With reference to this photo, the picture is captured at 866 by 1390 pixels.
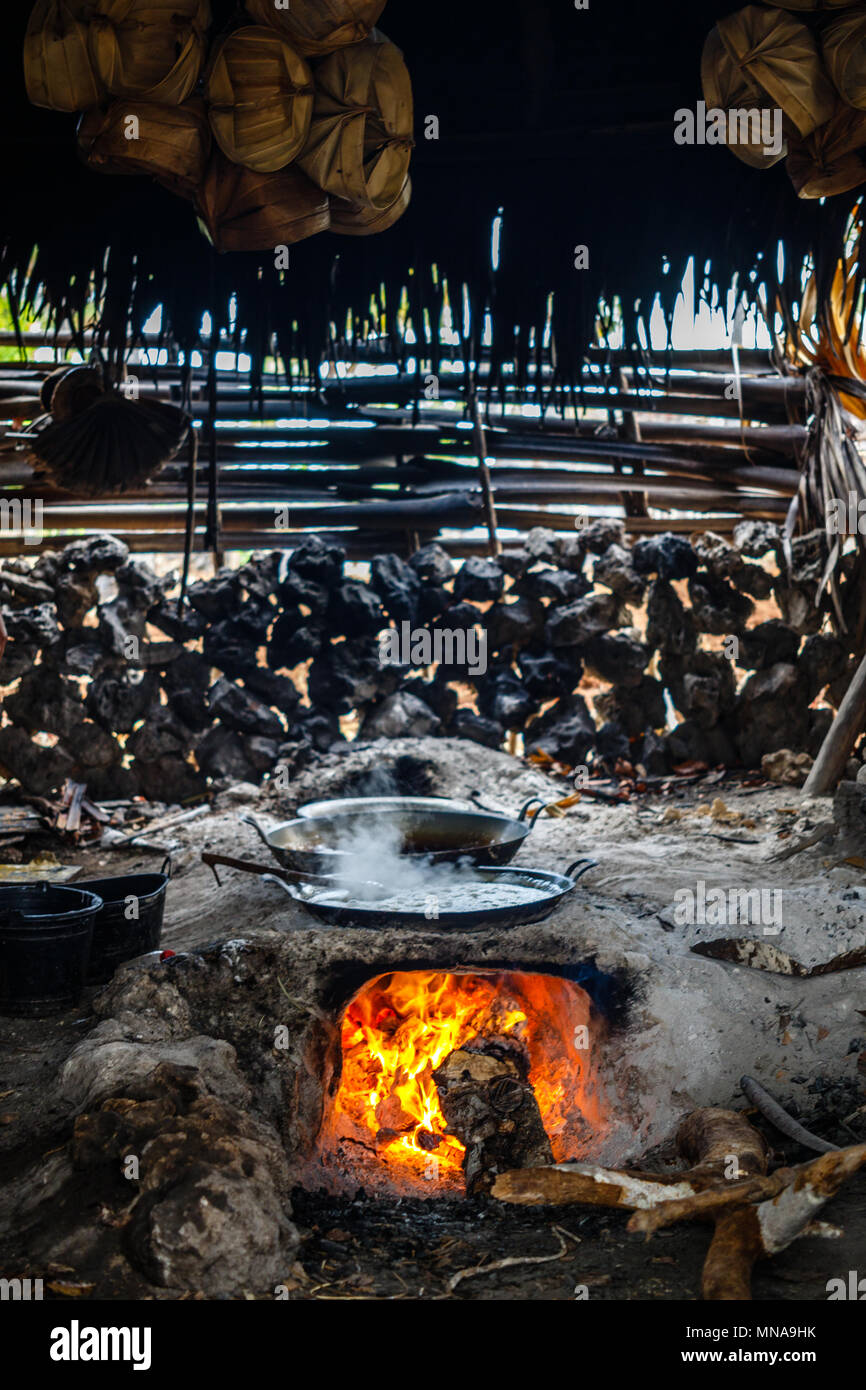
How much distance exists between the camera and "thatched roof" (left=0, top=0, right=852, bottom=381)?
3.34 meters

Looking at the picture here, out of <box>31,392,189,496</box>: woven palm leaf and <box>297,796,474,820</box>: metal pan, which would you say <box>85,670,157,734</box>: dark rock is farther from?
<box>297,796,474,820</box>: metal pan

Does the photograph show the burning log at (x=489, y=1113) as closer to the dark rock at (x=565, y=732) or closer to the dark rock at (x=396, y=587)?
the dark rock at (x=565, y=732)

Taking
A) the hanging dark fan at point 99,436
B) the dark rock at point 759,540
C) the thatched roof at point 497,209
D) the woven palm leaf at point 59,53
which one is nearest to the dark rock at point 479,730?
the dark rock at point 759,540

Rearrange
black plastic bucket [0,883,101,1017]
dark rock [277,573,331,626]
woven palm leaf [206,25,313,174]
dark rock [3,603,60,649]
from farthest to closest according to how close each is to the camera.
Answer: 1. dark rock [277,573,331,626]
2. dark rock [3,603,60,649]
3. black plastic bucket [0,883,101,1017]
4. woven palm leaf [206,25,313,174]

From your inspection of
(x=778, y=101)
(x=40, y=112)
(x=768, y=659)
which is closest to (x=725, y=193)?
(x=778, y=101)

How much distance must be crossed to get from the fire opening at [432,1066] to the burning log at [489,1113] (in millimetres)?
64

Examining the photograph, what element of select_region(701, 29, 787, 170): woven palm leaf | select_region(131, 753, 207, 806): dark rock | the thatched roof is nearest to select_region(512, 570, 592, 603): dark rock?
the thatched roof

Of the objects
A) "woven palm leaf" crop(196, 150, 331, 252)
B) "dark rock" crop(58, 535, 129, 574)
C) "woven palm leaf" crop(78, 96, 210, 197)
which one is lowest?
"dark rock" crop(58, 535, 129, 574)

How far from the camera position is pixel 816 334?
22.0ft

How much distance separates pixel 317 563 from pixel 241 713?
1.21 metres

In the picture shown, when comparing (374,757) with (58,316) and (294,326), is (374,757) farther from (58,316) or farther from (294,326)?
(58,316)

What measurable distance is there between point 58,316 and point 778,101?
293 centimetres

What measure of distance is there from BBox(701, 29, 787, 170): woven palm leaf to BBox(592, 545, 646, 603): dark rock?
4.02 metres

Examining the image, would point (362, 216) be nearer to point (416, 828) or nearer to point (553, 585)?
point (416, 828)
